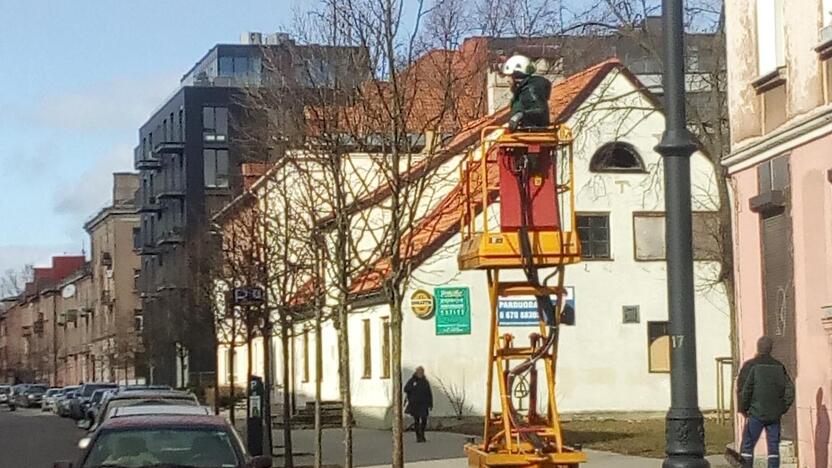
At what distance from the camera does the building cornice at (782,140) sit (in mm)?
16622

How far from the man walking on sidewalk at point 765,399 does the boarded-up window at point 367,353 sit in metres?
22.5

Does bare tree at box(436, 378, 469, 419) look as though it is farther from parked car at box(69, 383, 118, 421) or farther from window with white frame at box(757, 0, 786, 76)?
parked car at box(69, 383, 118, 421)

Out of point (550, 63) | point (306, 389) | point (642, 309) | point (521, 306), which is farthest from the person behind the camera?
point (306, 389)

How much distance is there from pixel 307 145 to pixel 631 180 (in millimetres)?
18305

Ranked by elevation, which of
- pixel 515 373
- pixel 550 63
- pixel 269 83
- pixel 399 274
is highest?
pixel 550 63

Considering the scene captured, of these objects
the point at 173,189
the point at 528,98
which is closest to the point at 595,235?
the point at 528,98

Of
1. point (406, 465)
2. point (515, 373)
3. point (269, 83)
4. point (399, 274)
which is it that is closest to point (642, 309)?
point (406, 465)

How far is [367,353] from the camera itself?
38.5 meters

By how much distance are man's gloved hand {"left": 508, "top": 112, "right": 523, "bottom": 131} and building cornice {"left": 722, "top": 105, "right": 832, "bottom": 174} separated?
5101 millimetres

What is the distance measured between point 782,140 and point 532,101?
6094mm

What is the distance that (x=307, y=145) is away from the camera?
19.6 metres

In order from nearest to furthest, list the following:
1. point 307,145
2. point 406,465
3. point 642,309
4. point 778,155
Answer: point 778,155
point 307,145
point 406,465
point 642,309

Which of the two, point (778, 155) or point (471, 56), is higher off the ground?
point (471, 56)

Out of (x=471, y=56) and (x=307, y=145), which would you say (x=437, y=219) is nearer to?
(x=307, y=145)
